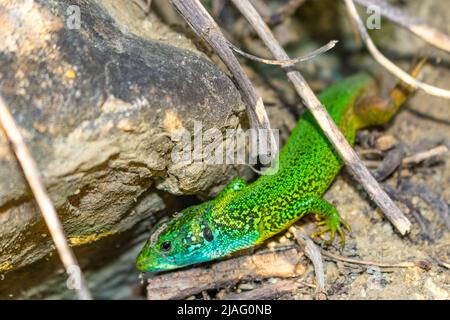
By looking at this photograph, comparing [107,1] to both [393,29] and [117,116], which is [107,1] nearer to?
[117,116]

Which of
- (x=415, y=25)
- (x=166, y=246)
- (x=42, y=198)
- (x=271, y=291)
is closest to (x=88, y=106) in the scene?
(x=42, y=198)

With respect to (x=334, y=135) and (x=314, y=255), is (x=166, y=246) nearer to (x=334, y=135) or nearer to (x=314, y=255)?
(x=314, y=255)

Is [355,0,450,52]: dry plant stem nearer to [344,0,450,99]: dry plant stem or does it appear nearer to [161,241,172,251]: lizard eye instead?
[344,0,450,99]: dry plant stem

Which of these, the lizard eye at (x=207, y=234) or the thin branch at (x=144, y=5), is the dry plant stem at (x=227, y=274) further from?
the thin branch at (x=144, y=5)

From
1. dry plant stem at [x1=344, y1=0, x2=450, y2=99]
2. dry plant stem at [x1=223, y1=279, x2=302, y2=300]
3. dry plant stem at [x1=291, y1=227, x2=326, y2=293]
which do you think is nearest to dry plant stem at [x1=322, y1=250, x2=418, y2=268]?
dry plant stem at [x1=291, y1=227, x2=326, y2=293]

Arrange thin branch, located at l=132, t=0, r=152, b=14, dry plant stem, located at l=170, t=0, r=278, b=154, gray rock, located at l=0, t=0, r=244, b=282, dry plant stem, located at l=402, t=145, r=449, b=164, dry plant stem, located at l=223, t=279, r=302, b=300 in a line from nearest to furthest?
1. gray rock, located at l=0, t=0, r=244, b=282
2. dry plant stem, located at l=170, t=0, r=278, b=154
3. dry plant stem, located at l=223, t=279, r=302, b=300
4. thin branch, located at l=132, t=0, r=152, b=14
5. dry plant stem, located at l=402, t=145, r=449, b=164

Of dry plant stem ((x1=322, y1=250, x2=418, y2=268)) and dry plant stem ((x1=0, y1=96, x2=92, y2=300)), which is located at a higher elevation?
dry plant stem ((x1=0, y1=96, x2=92, y2=300))

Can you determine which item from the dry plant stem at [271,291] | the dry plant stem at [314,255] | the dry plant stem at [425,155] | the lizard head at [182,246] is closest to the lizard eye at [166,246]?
the lizard head at [182,246]

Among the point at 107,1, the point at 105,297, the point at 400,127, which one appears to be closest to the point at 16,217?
the point at 107,1
